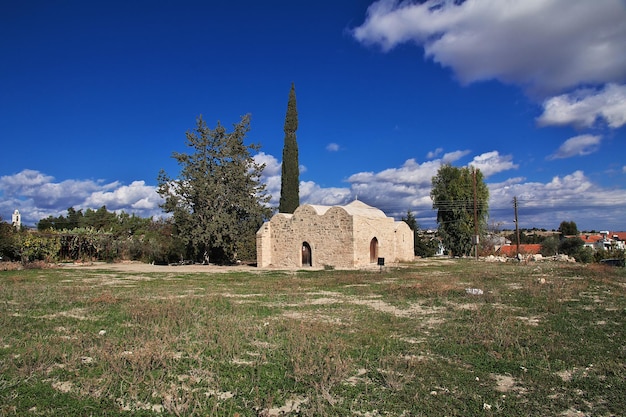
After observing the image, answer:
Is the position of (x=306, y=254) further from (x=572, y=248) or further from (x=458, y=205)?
(x=572, y=248)

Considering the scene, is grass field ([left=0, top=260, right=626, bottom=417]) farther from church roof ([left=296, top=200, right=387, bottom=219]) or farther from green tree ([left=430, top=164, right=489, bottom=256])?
green tree ([left=430, top=164, right=489, bottom=256])

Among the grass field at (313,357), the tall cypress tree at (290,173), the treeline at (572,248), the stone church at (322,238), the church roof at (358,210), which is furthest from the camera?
the tall cypress tree at (290,173)

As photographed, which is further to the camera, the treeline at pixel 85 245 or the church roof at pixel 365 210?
the church roof at pixel 365 210

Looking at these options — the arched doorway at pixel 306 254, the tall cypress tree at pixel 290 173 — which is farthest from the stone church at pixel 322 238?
the tall cypress tree at pixel 290 173

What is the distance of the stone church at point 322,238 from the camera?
86.1 ft

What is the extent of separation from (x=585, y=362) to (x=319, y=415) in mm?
4290

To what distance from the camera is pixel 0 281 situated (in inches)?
683

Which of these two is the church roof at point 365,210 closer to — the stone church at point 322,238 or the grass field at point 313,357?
the stone church at point 322,238

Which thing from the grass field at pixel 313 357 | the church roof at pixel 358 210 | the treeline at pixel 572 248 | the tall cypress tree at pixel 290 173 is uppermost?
the tall cypress tree at pixel 290 173

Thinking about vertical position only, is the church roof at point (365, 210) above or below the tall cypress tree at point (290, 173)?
below

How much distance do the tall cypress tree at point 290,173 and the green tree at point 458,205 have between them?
650 inches

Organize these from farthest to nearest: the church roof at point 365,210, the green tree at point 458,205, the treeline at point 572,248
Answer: the green tree at point 458,205 → the treeline at point 572,248 → the church roof at point 365,210

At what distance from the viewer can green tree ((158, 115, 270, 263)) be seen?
28.0 m

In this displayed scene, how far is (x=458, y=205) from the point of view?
4247cm
